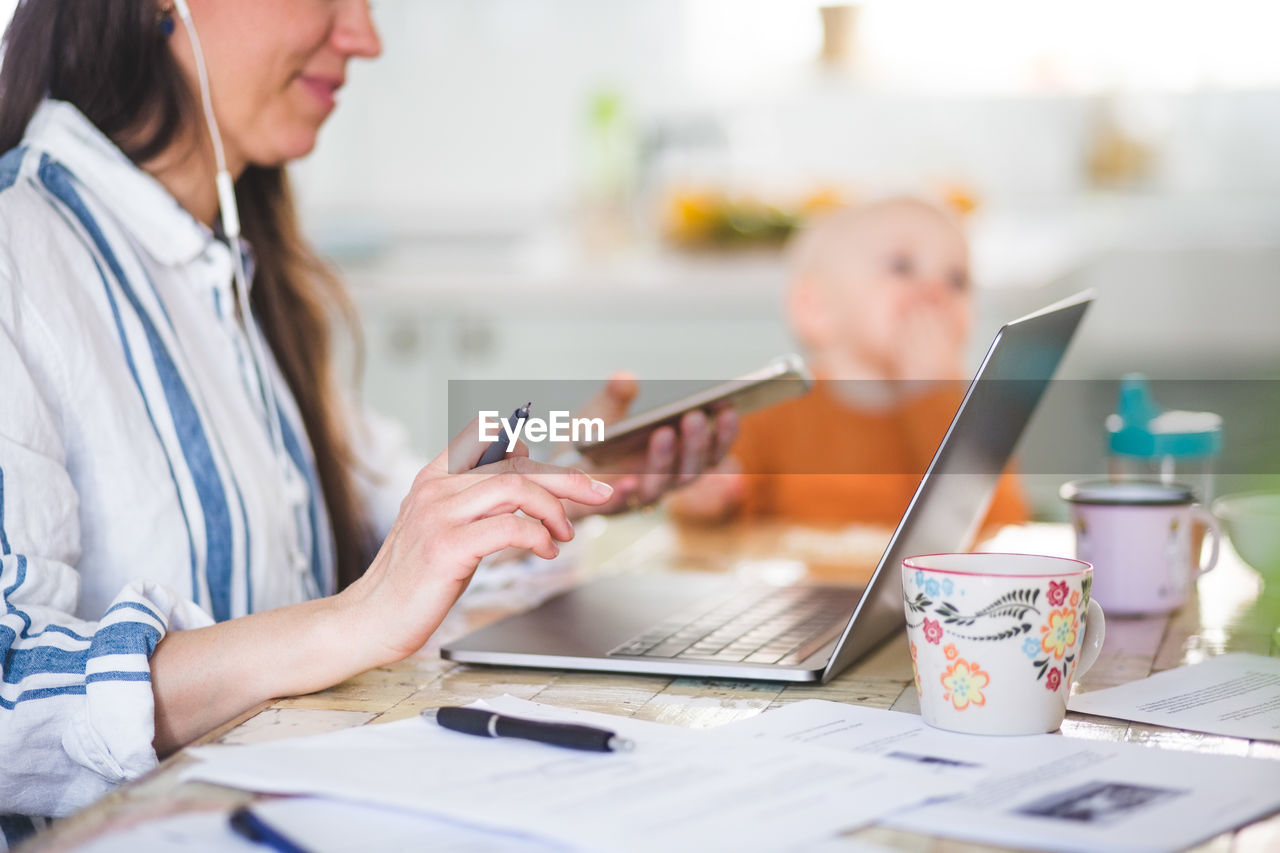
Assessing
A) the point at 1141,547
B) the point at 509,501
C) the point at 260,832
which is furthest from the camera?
the point at 1141,547

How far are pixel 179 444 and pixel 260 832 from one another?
20.8 inches

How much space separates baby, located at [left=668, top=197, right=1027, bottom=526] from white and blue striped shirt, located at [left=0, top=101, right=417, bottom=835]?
0.95m

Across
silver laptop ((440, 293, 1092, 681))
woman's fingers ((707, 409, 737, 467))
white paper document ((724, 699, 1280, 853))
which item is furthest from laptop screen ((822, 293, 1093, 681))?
woman's fingers ((707, 409, 737, 467))

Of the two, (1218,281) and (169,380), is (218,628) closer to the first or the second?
(169,380)

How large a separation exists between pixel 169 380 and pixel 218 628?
278mm

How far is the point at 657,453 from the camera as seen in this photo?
1.10m

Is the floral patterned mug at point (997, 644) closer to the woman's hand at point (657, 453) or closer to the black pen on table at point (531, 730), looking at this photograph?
the black pen on table at point (531, 730)

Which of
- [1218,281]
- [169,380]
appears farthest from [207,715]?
[1218,281]

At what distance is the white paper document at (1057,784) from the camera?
0.55 meters

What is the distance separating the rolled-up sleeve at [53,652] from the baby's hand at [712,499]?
666 mm

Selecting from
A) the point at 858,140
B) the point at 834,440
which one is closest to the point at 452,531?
the point at 834,440

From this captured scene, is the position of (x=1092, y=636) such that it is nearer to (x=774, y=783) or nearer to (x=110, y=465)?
(x=774, y=783)

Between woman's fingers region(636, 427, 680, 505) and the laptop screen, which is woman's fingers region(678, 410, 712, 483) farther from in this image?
the laptop screen

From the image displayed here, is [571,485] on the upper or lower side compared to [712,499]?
upper
